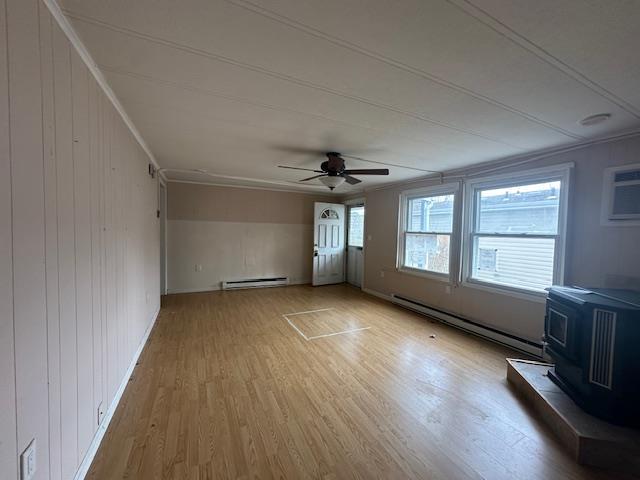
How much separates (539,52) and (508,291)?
2.77 meters

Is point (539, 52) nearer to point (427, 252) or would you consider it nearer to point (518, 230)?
point (518, 230)

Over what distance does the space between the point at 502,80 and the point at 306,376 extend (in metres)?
2.73

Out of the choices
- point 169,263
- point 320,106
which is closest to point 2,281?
point 320,106

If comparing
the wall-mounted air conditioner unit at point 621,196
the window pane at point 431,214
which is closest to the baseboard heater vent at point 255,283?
the window pane at point 431,214

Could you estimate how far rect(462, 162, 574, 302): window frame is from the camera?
107 inches

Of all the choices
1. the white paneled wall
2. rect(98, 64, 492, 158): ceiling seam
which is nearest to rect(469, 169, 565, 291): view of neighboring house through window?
rect(98, 64, 492, 158): ceiling seam

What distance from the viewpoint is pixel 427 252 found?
4430mm

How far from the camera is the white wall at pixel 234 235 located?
529 centimetres

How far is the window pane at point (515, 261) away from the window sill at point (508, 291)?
2.2 inches

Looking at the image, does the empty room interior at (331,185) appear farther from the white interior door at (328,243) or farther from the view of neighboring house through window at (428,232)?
the white interior door at (328,243)

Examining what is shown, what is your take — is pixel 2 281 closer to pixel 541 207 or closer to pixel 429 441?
pixel 429 441

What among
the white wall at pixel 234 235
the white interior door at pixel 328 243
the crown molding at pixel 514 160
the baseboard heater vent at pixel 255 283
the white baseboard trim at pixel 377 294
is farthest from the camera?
the white interior door at pixel 328 243

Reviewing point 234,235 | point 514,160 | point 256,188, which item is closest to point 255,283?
point 234,235

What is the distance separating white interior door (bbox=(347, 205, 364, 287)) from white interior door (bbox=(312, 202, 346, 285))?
192 mm
